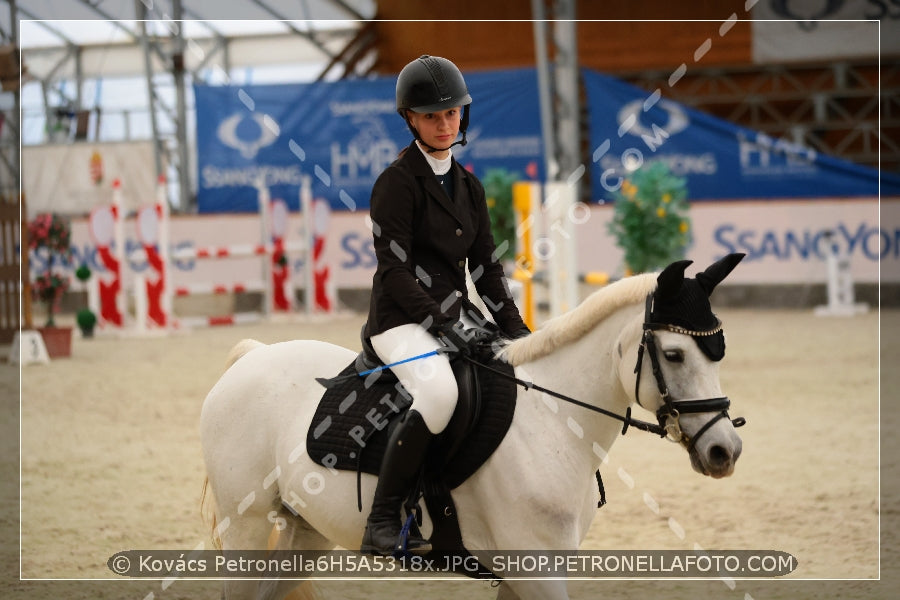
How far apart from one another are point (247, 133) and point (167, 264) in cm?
420

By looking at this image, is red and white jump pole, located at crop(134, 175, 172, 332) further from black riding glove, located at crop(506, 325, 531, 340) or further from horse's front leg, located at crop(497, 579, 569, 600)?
horse's front leg, located at crop(497, 579, 569, 600)

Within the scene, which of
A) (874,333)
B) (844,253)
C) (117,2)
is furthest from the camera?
(117,2)

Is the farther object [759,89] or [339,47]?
[339,47]

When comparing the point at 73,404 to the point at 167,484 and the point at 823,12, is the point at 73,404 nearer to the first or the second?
the point at 167,484

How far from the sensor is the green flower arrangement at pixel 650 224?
9664 mm

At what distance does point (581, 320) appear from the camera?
2688 millimetres

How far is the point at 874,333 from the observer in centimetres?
1162

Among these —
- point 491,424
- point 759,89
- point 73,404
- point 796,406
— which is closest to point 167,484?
point 73,404

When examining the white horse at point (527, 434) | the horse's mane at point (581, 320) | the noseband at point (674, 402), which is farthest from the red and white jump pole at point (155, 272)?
the noseband at point (674, 402)

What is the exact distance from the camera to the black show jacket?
2752 mm

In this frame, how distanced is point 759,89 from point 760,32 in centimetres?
141

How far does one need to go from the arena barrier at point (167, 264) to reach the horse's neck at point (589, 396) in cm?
979

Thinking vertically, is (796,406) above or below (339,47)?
below

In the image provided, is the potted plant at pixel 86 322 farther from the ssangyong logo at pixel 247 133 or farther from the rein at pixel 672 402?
the rein at pixel 672 402
